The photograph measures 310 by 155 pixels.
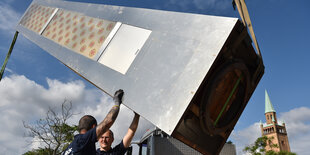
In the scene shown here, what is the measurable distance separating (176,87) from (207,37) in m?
0.60

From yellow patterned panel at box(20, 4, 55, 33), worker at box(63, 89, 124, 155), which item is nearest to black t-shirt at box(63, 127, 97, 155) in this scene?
worker at box(63, 89, 124, 155)

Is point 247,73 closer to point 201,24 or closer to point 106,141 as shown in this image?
point 201,24

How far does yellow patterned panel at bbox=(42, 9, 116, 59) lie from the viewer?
8.95 ft

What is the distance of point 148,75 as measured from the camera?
1972 mm

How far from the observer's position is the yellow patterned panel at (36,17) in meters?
4.03

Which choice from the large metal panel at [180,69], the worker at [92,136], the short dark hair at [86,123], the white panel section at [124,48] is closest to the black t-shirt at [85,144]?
the worker at [92,136]

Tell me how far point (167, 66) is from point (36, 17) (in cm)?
403

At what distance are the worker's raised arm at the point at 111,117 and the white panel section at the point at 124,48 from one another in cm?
32

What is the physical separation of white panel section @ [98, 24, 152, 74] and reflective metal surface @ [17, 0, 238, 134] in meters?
0.06

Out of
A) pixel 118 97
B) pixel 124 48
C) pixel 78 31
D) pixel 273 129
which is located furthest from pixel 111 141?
pixel 273 129

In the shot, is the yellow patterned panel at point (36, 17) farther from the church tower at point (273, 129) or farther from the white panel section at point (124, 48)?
the church tower at point (273, 129)

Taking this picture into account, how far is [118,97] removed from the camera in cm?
196

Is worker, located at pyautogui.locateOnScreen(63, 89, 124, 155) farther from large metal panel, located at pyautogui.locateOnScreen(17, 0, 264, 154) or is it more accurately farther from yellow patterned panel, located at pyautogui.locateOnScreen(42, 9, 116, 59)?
yellow patterned panel, located at pyautogui.locateOnScreen(42, 9, 116, 59)

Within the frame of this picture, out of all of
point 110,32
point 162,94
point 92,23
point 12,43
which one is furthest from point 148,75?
point 12,43
